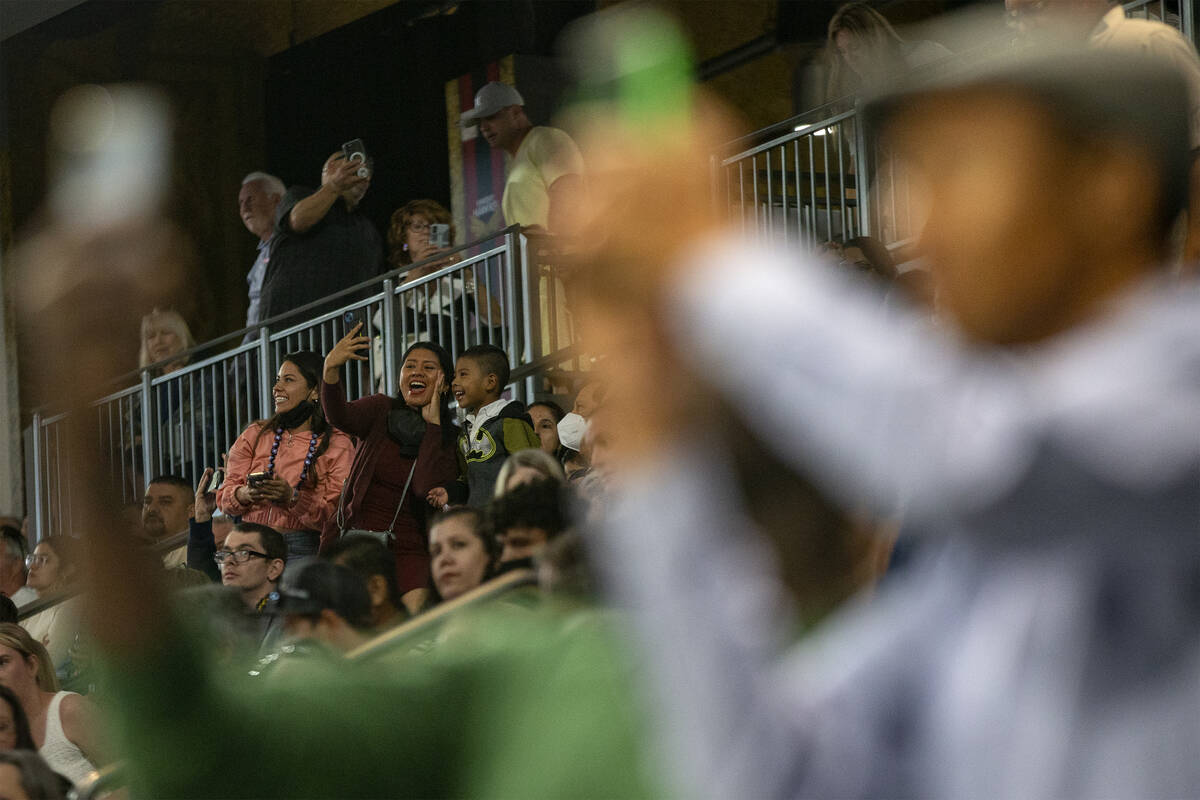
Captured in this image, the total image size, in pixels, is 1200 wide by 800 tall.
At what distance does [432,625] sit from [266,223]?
23.6 ft

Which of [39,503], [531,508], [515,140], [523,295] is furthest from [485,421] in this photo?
[39,503]

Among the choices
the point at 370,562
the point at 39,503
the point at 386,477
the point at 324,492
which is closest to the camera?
the point at 370,562

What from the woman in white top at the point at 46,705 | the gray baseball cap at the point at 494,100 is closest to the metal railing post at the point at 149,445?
the gray baseball cap at the point at 494,100

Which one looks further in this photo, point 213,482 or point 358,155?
point 213,482

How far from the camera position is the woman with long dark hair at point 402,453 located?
564 cm

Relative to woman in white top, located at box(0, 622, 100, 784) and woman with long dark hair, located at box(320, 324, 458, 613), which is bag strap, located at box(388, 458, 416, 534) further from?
woman in white top, located at box(0, 622, 100, 784)

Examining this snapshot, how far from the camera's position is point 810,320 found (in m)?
0.67

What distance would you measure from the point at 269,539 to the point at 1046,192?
487cm

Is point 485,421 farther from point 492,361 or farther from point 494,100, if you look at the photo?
point 494,100

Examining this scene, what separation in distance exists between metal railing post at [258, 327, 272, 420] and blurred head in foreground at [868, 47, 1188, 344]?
728 centimetres

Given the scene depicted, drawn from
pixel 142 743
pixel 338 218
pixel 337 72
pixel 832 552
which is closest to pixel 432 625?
pixel 142 743

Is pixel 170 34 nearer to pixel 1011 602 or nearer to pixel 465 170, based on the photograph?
pixel 465 170

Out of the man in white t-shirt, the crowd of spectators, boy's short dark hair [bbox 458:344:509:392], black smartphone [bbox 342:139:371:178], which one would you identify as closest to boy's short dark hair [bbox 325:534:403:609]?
the crowd of spectators

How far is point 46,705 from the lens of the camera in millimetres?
4355
